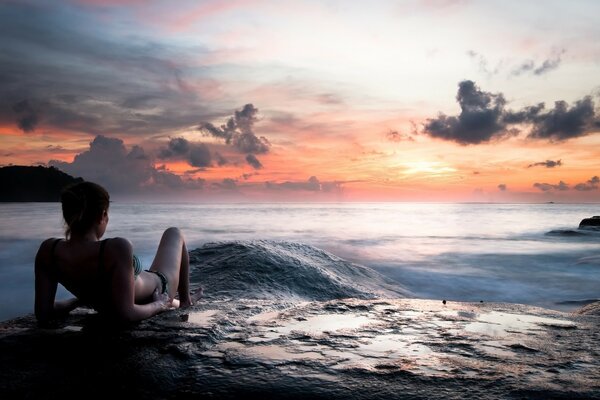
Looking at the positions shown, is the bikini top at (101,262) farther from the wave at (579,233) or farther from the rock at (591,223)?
the rock at (591,223)

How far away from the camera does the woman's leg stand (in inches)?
175

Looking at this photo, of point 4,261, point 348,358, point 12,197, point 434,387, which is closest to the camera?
point 434,387

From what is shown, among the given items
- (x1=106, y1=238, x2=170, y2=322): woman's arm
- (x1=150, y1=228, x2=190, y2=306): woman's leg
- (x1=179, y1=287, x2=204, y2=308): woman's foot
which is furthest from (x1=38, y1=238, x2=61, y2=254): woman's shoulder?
(x1=179, y1=287, x2=204, y2=308): woman's foot

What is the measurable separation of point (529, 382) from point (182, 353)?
7.24 ft

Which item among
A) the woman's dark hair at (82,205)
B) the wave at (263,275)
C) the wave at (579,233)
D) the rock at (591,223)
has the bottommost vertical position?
the wave at (579,233)

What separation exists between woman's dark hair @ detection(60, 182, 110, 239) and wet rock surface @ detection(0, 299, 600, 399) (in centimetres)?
88

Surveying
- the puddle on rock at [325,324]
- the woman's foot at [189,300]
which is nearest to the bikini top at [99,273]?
the woman's foot at [189,300]

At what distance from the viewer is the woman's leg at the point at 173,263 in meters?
4.44

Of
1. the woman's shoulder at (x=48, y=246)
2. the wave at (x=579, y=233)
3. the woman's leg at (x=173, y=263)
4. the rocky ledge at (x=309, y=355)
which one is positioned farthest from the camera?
the wave at (x=579, y=233)

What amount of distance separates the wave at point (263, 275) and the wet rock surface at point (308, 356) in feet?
6.70

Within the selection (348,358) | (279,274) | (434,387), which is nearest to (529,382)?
(434,387)

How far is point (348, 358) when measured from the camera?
2947 mm

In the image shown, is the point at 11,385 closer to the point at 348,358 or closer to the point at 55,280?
the point at 55,280

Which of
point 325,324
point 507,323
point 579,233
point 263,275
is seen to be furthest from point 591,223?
point 325,324
